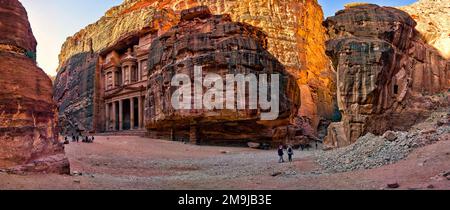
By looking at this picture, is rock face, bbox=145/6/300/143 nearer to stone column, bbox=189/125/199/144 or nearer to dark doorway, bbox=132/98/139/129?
stone column, bbox=189/125/199/144

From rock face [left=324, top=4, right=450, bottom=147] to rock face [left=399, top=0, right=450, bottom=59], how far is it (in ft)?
10.6

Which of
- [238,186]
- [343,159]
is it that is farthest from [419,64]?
[238,186]

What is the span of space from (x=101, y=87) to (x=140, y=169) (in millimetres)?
43023

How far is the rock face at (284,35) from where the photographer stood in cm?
6656

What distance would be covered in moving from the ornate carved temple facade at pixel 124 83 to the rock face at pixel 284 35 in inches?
131

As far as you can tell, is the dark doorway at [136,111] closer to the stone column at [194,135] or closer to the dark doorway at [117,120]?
the dark doorway at [117,120]

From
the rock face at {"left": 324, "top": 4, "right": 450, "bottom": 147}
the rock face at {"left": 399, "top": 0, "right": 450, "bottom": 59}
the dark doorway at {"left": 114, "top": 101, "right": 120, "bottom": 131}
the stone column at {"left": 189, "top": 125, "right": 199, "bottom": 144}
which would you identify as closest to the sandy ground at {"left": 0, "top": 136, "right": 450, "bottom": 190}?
the rock face at {"left": 324, "top": 4, "right": 450, "bottom": 147}

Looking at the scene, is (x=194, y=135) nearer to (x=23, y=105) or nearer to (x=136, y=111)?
(x=136, y=111)

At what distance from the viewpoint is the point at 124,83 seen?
57.1 meters

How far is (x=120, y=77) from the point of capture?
59.9 metres

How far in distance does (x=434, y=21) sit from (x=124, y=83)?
43.0 metres

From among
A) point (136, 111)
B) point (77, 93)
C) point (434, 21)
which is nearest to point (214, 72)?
point (434, 21)

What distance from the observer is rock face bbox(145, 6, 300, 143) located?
3456cm
